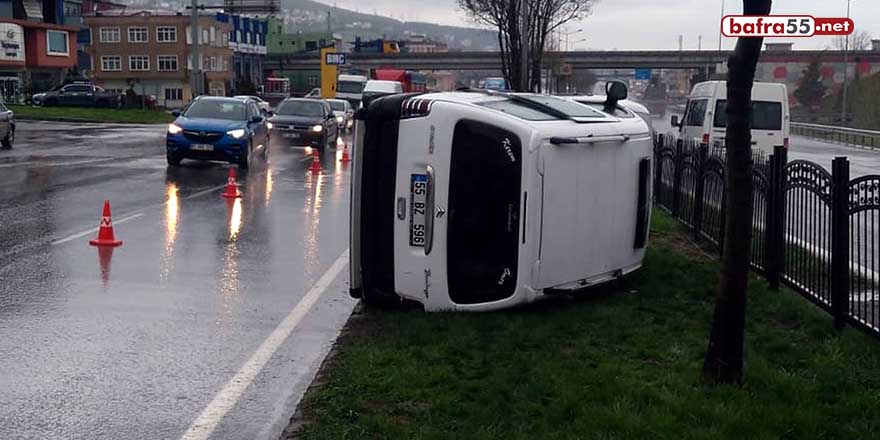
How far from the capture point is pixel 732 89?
20.0ft

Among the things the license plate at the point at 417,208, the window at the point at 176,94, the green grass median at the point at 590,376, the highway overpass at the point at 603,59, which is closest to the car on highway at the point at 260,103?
the license plate at the point at 417,208

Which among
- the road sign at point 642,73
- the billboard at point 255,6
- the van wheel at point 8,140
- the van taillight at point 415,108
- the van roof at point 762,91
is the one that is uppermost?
the billboard at point 255,6

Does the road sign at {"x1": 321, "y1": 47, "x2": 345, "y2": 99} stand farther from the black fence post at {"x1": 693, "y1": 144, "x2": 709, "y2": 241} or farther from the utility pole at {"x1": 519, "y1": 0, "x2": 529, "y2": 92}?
the black fence post at {"x1": 693, "y1": 144, "x2": 709, "y2": 241}

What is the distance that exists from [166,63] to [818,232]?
319 ft

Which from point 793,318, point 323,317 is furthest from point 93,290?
point 793,318

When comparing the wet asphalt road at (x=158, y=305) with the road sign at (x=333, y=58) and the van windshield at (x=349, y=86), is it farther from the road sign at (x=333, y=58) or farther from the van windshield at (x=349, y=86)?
the road sign at (x=333, y=58)

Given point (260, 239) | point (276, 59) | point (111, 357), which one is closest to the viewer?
point (111, 357)

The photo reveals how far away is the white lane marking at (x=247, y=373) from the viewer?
580cm

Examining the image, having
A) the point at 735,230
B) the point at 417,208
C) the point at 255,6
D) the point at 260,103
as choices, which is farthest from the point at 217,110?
the point at 255,6

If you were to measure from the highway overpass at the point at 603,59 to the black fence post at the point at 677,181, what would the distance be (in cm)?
6147

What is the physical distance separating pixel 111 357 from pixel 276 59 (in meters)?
124

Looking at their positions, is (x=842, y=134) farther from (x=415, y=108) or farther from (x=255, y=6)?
(x=255, y=6)

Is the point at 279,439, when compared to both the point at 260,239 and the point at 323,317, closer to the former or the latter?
the point at 323,317

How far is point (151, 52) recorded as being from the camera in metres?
100
